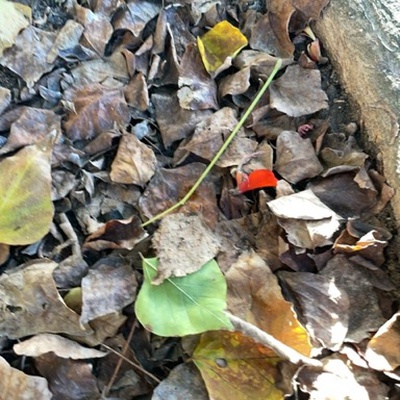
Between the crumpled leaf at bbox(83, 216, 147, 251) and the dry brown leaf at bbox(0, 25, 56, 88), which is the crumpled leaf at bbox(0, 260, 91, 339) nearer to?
the crumpled leaf at bbox(83, 216, 147, 251)

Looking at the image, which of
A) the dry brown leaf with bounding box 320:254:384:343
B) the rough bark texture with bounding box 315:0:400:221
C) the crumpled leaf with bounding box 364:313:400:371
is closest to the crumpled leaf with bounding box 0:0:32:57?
the rough bark texture with bounding box 315:0:400:221

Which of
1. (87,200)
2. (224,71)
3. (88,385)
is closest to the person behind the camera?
(88,385)

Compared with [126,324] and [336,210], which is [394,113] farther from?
[126,324]

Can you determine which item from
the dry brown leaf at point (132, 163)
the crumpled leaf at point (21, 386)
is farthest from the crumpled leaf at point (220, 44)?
the crumpled leaf at point (21, 386)

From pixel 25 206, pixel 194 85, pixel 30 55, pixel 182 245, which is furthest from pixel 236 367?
pixel 30 55

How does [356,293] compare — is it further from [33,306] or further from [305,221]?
[33,306]

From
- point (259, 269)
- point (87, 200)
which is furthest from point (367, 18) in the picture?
point (87, 200)
